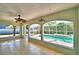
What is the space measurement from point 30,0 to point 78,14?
96.6 inches

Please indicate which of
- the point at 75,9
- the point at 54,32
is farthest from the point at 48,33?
the point at 75,9

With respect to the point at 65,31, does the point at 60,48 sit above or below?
below

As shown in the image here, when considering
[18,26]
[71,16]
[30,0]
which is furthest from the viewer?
[18,26]

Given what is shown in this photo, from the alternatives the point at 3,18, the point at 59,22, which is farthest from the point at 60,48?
the point at 3,18

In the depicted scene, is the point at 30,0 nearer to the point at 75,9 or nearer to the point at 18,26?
the point at 75,9

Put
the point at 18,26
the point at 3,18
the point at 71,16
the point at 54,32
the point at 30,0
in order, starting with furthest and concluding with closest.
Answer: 1. the point at 3,18
2. the point at 18,26
3. the point at 54,32
4. the point at 71,16
5. the point at 30,0

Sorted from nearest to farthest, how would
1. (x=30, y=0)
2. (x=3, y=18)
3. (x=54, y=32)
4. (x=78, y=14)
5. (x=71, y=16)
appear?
(x=30, y=0), (x=78, y=14), (x=71, y=16), (x=54, y=32), (x=3, y=18)

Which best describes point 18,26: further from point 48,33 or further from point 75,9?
point 75,9

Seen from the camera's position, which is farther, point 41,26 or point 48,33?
point 41,26

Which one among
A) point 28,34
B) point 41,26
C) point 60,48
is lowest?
point 60,48

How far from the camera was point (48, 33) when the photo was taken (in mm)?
5234

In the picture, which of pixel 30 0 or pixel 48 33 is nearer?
pixel 30 0

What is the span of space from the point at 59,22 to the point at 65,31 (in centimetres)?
53

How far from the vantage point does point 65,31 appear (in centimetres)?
481
